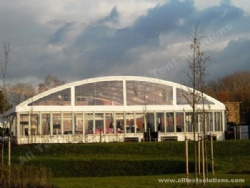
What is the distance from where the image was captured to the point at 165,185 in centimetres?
1644

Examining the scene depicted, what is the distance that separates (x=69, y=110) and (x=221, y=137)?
519 inches

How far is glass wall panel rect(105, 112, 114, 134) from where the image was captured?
41.2m

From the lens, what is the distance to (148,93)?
1656 inches

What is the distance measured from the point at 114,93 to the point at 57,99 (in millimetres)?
4745

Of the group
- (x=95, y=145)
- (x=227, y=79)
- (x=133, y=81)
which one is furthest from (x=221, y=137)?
(x=227, y=79)

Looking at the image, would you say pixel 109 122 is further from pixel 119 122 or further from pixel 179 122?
pixel 179 122

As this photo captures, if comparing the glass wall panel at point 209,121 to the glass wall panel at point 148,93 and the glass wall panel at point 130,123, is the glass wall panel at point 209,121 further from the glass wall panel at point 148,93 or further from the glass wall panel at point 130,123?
the glass wall panel at point 130,123

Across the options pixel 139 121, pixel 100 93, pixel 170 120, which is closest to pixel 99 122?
pixel 100 93

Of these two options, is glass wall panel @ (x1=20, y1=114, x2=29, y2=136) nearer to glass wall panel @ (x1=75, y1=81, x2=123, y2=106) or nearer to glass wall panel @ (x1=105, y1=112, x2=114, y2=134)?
glass wall panel @ (x1=75, y1=81, x2=123, y2=106)

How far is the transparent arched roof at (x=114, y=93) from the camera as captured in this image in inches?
1569

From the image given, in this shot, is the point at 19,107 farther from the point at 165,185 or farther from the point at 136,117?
the point at 165,185

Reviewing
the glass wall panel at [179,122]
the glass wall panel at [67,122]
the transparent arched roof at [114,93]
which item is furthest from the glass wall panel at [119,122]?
the glass wall panel at [179,122]

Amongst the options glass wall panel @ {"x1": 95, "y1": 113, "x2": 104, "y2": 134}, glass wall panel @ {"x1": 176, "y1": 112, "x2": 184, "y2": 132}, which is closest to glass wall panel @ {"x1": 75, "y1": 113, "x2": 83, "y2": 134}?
glass wall panel @ {"x1": 95, "y1": 113, "x2": 104, "y2": 134}

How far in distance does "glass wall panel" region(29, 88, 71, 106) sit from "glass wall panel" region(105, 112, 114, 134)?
11.2 ft
